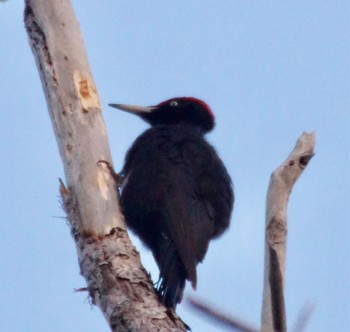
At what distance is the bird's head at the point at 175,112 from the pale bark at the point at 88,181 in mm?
1269

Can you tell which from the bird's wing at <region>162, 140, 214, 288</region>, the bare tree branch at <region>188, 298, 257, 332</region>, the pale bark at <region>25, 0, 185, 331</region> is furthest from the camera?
the bird's wing at <region>162, 140, 214, 288</region>

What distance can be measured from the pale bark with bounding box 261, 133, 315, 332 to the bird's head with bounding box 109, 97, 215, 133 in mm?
2185

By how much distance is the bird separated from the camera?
15.1ft

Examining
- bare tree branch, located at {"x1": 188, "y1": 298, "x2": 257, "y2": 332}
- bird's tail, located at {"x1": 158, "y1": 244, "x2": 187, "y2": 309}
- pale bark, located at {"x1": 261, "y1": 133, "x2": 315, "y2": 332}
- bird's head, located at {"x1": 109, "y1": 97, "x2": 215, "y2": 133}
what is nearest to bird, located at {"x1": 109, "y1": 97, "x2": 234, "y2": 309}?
bird's tail, located at {"x1": 158, "y1": 244, "x2": 187, "y2": 309}

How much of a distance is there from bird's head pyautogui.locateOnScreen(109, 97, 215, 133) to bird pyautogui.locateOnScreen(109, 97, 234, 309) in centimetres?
46

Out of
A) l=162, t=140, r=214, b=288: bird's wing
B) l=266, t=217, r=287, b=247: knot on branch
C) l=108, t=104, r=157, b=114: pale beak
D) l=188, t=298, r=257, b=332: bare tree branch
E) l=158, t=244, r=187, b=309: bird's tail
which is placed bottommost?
l=158, t=244, r=187, b=309: bird's tail

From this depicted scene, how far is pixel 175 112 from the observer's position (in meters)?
6.20

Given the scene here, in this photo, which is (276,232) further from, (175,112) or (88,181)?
(175,112)

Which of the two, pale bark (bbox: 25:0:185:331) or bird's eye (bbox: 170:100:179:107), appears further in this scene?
bird's eye (bbox: 170:100:179:107)

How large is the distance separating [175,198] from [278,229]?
1456mm

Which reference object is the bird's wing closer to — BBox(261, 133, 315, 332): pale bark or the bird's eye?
BBox(261, 133, 315, 332): pale bark

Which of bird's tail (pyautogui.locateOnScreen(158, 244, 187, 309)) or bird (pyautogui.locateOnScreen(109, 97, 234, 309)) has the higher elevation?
bird (pyautogui.locateOnScreen(109, 97, 234, 309))

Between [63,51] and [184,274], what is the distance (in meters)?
1.45

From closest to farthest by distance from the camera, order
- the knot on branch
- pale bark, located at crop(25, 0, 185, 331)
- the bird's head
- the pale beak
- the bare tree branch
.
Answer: the bare tree branch
the knot on branch
pale bark, located at crop(25, 0, 185, 331)
the pale beak
the bird's head
